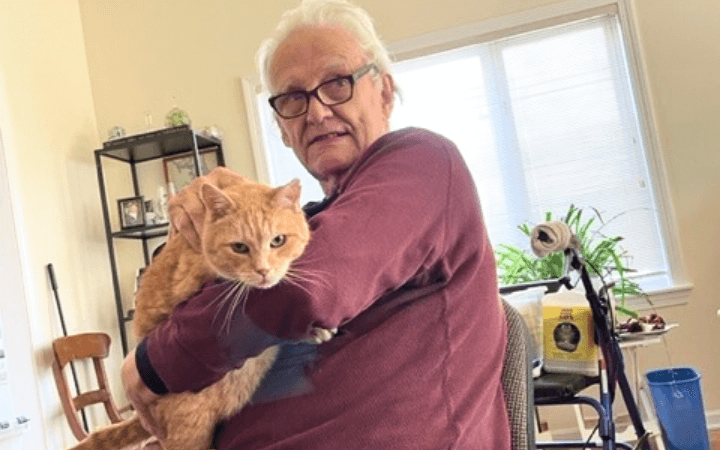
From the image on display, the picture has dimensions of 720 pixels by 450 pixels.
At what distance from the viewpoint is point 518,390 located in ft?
3.41

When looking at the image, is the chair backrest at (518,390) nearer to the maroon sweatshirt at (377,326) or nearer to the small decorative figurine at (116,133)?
the maroon sweatshirt at (377,326)

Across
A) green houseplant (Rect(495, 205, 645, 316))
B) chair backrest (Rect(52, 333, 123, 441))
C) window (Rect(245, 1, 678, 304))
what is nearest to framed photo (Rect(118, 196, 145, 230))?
chair backrest (Rect(52, 333, 123, 441))

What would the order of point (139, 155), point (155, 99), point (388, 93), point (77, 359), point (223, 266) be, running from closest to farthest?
point (223, 266) → point (388, 93) → point (77, 359) → point (139, 155) → point (155, 99)

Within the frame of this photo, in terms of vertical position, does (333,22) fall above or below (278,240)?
above

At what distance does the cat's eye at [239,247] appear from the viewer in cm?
74

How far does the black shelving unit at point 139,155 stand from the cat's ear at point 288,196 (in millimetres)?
2510

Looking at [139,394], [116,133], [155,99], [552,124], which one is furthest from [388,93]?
[155,99]

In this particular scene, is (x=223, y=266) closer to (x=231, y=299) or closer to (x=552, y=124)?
(x=231, y=299)

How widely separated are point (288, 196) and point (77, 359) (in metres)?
2.65

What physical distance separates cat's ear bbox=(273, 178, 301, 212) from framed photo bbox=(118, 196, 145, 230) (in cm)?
274

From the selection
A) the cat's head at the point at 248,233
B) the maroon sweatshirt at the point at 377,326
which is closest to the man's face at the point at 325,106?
the maroon sweatshirt at the point at 377,326

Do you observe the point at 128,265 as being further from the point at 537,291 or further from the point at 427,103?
the point at 537,291

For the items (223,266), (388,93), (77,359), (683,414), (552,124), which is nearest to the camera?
(223,266)

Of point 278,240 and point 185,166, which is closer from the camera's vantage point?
point 278,240
